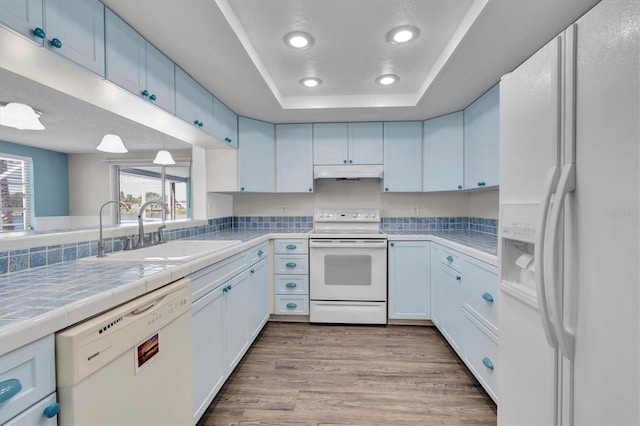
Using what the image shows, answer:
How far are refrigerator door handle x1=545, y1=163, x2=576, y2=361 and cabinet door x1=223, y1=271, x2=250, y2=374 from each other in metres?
1.61

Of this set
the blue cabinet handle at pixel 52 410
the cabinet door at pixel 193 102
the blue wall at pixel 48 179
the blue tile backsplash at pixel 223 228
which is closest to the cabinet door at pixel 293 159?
the blue tile backsplash at pixel 223 228

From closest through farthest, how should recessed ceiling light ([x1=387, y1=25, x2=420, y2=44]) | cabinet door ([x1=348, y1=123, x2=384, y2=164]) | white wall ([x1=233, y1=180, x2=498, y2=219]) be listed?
recessed ceiling light ([x1=387, y1=25, x2=420, y2=44]), cabinet door ([x1=348, y1=123, x2=384, y2=164]), white wall ([x1=233, y1=180, x2=498, y2=219])

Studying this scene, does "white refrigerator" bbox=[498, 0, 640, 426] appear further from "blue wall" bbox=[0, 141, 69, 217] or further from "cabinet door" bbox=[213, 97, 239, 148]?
"blue wall" bbox=[0, 141, 69, 217]

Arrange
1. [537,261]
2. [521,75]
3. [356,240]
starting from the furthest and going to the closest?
[356,240]
[521,75]
[537,261]

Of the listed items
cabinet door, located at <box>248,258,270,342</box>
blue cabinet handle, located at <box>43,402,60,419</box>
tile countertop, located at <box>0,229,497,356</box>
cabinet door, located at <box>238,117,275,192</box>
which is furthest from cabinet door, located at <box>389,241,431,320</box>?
blue cabinet handle, located at <box>43,402,60,419</box>

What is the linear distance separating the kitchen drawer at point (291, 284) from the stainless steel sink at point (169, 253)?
0.93 metres

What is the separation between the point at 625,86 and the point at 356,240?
7.20 ft

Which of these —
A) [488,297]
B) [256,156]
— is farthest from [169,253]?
[488,297]

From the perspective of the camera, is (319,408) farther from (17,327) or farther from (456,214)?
(456,214)

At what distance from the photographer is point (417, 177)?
307 centimetres

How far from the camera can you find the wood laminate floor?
158cm

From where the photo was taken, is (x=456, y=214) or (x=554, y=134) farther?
(x=456, y=214)

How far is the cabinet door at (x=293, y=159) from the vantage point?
313 centimetres

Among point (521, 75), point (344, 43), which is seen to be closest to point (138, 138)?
point (344, 43)
